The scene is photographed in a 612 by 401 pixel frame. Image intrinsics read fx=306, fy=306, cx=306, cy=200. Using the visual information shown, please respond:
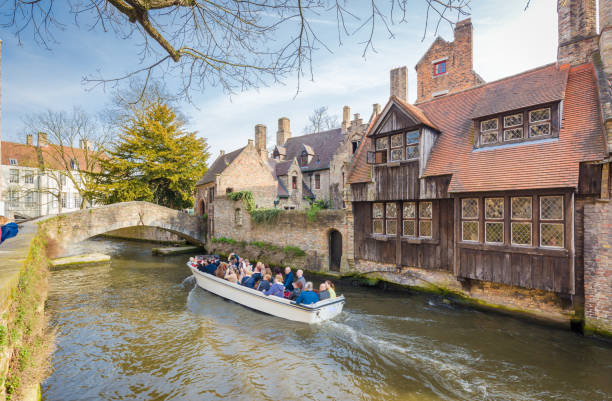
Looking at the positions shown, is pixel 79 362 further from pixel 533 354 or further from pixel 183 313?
pixel 533 354

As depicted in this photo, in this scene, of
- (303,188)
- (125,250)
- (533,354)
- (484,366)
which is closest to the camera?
(484,366)

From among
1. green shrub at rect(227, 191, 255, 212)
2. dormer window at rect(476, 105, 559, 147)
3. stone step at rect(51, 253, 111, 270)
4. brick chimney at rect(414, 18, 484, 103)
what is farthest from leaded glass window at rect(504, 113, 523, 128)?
stone step at rect(51, 253, 111, 270)

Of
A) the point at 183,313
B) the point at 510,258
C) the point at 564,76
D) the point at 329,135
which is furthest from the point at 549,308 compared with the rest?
the point at 329,135

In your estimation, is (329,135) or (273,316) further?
(329,135)

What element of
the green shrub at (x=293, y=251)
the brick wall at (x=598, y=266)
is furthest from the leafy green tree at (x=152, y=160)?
the brick wall at (x=598, y=266)

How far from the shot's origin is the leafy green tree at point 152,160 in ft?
78.1

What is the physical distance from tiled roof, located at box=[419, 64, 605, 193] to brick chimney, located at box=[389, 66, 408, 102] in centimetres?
537

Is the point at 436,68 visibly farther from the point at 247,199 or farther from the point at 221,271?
the point at 221,271

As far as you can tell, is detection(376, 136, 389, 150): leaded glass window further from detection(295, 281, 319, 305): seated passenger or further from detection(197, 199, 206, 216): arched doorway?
detection(197, 199, 206, 216): arched doorway

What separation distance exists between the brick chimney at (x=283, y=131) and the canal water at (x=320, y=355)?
84.2 feet

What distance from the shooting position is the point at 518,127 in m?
8.65

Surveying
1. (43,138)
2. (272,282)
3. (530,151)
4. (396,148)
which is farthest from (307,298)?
(43,138)

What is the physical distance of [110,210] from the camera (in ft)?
60.0

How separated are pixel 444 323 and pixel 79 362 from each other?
910 centimetres
